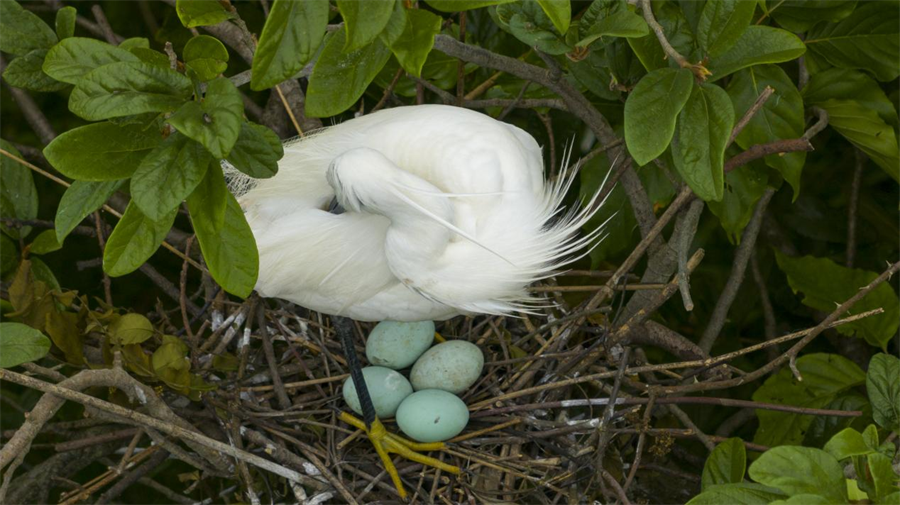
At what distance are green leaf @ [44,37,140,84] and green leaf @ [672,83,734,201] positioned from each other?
2.17 feet

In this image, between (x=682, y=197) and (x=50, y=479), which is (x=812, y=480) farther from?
(x=50, y=479)

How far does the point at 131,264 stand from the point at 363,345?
40.7 inches

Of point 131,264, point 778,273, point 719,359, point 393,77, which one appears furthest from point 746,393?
point 131,264

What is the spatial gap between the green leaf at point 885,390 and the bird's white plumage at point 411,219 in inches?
19.6

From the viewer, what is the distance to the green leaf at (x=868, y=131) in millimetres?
1606

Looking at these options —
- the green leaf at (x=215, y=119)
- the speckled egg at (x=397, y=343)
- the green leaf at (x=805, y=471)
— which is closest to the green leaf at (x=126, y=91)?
the green leaf at (x=215, y=119)

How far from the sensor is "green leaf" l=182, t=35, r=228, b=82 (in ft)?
3.45

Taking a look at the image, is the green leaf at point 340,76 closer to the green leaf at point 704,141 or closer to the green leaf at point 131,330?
the green leaf at point 704,141

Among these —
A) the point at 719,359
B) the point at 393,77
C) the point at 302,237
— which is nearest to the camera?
the point at 719,359

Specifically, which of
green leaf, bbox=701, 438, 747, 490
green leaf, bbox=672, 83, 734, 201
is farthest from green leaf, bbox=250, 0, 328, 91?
green leaf, bbox=701, 438, 747, 490

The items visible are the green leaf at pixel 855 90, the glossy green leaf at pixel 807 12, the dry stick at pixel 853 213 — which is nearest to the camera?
the glossy green leaf at pixel 807 12

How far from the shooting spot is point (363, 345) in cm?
204

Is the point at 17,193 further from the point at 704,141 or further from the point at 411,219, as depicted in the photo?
the point at 704,141

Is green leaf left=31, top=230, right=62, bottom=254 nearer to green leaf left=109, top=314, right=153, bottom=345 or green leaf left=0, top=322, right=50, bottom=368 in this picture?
green leaf left=109, top=314, right=153, bottom=345
